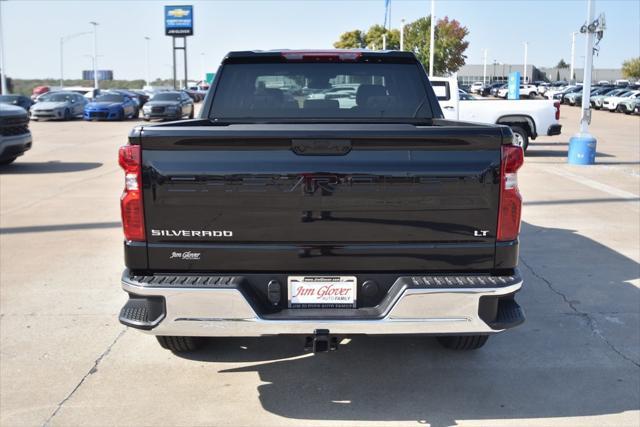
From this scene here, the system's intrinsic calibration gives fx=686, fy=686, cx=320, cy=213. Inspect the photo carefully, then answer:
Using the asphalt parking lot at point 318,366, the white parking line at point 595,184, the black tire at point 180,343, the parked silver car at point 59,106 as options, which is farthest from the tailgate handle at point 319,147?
the parked silver car at point 59,106

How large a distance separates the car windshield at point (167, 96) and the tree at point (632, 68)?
310 ft

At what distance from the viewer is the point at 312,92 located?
17.9 feet

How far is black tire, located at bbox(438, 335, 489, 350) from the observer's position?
479 centimetres

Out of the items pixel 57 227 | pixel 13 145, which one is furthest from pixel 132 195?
pixel 13 145

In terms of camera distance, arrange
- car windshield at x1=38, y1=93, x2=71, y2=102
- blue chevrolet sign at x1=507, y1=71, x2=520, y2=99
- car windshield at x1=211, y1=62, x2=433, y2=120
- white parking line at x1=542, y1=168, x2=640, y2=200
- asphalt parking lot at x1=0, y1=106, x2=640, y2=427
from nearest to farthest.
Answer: asphalt parking lot at x1=0, y1=106, x2=640, y2=427 → car windshield at x1=211, y1=62, x2=433, y2=120 → white parking line at x1=542, y1=168, x2=640, y2=200 → blue chevrolet sign at x1=507, y1=71, x2=520, y2=99 → car windshield at x1=38, y1=93, x2=71, y2=102

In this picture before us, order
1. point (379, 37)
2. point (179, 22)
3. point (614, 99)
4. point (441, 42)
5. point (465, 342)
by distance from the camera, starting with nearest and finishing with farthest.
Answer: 1. point (465, 342)
2. point (614, 99)
3. point (441, 42)
4. point (179, 22)
5. point (379, 37)

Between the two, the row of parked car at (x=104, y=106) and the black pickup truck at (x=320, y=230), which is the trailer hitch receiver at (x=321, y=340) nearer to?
the black pickup truck at (x=320, y=230)

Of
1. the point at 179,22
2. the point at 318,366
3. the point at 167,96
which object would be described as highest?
the point at 179,22

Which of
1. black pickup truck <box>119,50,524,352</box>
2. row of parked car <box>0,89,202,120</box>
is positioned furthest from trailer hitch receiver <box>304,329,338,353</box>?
row of parked car <box>0,89,202,120</box>

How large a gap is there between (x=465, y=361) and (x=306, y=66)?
2.54 meters

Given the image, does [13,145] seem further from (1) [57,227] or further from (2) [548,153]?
(2) [548,153]

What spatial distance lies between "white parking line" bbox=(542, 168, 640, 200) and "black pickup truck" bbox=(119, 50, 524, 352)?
368 inches

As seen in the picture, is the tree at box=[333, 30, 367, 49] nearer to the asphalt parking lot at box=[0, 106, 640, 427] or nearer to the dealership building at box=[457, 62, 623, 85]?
the dealership building at box=[457, 62, 623, 85]

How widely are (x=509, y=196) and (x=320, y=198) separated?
1006 millimetres
